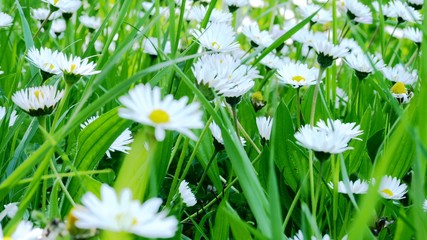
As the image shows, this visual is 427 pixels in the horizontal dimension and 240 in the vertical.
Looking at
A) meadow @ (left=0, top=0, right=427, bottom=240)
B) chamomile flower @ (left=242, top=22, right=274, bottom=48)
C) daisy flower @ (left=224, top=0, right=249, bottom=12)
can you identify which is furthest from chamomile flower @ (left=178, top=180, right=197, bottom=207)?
daisy flower @ (left=224, top=0, right=249, bottom=12)

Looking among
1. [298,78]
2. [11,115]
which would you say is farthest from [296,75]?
[11,115]

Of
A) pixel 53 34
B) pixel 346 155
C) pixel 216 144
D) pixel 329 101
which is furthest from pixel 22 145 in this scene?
pixel 53 34

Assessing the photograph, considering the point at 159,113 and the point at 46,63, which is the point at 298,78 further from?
the point at 159,113

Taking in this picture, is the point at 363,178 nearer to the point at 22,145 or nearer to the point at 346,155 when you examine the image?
the point at 346,155

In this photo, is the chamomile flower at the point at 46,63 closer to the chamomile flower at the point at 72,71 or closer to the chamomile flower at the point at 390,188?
the chamomile flower at the point at 72,71

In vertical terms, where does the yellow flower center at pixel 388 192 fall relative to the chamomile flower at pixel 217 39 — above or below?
below

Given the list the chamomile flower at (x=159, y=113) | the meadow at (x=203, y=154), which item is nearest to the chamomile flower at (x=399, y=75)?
the meadow at (x=203, y=154)
